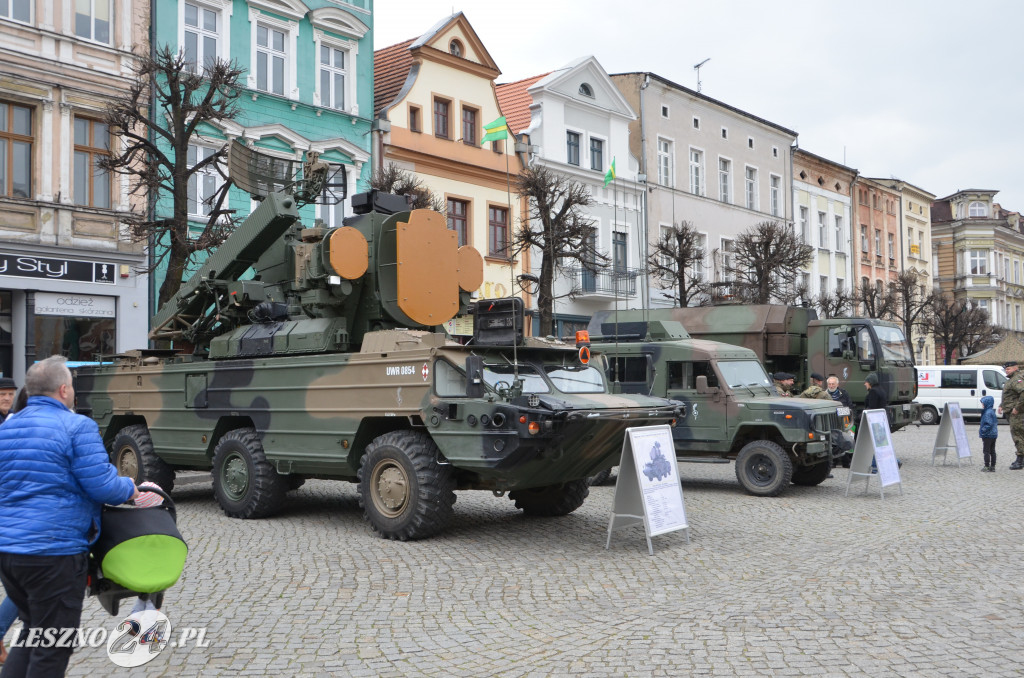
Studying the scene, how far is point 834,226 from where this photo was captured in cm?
4912

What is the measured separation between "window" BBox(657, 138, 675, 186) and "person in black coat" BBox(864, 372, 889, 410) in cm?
1755

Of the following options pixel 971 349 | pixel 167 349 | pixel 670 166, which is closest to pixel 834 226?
pixel 971 349

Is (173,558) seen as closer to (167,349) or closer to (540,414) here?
(540,414)

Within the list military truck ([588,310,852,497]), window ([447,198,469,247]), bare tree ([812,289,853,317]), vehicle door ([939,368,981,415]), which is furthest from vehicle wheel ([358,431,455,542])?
bare tree ([812,289,853,317])

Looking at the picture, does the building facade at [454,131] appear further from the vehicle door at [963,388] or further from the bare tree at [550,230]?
the vehicle door at [963,388]

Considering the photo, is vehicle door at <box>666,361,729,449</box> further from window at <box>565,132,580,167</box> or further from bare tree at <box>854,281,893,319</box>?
bare tree at <box>854,281,893,319</box>

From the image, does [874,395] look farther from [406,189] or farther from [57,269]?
[57,269]

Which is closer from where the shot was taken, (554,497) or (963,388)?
(554,497)

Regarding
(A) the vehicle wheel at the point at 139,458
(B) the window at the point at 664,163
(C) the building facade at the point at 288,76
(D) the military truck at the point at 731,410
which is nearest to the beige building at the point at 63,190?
(C) the building facade at the point at 288,76

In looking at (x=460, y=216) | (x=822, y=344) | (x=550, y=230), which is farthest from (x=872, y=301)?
(x=822, y=344)

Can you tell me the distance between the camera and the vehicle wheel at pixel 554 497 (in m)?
11.3

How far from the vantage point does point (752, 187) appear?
42531 mm

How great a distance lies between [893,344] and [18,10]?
1807 centimetres
